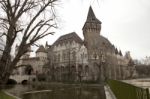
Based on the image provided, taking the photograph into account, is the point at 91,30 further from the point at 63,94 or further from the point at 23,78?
the point at 63,94

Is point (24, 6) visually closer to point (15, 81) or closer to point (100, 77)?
point (100, 77)

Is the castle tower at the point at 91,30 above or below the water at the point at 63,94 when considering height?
above

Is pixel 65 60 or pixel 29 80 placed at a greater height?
pixel 65 60

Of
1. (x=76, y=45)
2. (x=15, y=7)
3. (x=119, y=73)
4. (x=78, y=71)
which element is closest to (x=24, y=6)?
(x=15, y=7)

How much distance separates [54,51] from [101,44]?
22.9 m

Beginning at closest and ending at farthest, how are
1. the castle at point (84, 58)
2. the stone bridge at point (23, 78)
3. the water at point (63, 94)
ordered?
1. the water at point (63, 94)
2. the castle at point (84, 58)
3. the stone bridge at point (23, 78)

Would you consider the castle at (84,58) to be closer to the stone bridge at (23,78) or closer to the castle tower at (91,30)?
the castle tower at (91,30)

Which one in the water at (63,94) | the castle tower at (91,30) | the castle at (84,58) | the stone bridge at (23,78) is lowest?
the water at (63,94)

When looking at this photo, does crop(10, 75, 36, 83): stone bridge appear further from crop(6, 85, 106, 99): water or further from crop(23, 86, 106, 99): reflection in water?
crop(23, 86, 106, 99): reflection in water

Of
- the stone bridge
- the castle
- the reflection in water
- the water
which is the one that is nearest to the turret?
the castle

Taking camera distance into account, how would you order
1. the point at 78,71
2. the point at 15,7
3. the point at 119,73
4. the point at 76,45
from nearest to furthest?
the point at 15,7 → the point at 78,71 → the point at 76,45 → the point at 119,73

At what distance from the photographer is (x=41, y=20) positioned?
13.0m

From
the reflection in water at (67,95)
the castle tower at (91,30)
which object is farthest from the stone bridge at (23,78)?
the reflection in water at (67,95)

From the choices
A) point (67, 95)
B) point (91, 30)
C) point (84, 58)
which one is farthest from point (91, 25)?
point (67, 95)
